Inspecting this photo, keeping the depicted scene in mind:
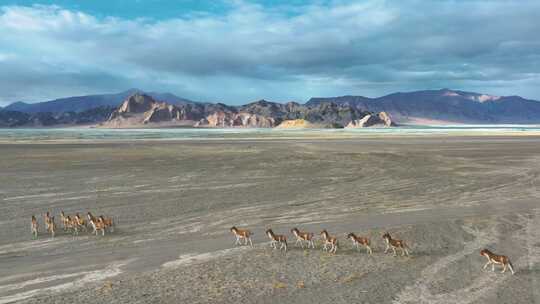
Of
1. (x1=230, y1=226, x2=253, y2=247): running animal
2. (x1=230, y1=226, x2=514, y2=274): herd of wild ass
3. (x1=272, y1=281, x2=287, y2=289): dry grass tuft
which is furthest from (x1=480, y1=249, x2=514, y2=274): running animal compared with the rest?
(x1=230, y1=226, x2=253, y2=247): running animal

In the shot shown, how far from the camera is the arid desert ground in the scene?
28.6 ft

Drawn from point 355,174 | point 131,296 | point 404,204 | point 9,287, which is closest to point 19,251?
point 9,287

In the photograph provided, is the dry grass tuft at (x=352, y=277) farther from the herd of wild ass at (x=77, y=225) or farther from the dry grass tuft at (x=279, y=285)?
the herd of wild ass at (x=77, y=225)

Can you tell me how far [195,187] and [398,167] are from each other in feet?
48.5

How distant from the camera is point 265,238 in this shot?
1272 cm

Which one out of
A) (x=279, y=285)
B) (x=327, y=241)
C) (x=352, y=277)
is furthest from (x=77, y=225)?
(x=352, y=277)

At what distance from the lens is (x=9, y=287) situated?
8875 mm

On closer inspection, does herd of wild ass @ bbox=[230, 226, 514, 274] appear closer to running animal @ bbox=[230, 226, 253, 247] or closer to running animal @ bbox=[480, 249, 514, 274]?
running animal @ bbox=[230, 226, 253, 247]

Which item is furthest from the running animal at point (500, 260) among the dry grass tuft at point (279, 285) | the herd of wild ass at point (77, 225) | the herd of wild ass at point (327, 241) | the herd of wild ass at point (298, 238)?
the herd of wild ass at point (77, 225)

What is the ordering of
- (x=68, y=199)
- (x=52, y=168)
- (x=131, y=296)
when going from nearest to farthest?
(x=131, y=296) < (x=68, y=199) < (x=52, y=168)

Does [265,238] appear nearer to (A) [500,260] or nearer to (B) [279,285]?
(B) [279,285]

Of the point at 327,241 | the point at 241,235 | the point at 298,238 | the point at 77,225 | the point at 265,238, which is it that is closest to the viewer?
the point at 327,241

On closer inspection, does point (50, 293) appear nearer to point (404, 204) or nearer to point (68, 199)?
point (68, 199)

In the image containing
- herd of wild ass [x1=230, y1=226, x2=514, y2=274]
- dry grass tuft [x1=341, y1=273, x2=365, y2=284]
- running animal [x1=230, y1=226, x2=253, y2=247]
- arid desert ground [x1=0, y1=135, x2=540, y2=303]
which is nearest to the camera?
arid desert ground [x1=0, y1=135, x2=540, y2=303]
